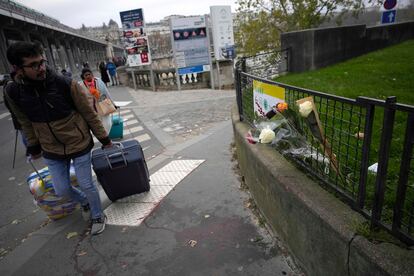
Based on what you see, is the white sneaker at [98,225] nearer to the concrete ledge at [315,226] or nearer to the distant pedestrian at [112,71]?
the concrete ledge at [315,226]

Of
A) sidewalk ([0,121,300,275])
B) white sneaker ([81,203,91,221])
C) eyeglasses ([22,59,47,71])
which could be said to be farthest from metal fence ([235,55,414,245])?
white sneaker ([81,203,91,221])

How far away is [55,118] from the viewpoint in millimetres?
2844

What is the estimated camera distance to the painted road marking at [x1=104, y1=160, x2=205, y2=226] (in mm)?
3461

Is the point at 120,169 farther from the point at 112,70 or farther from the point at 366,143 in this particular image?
the point at 112,70

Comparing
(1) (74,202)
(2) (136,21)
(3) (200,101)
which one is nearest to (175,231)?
(1) (74,202)

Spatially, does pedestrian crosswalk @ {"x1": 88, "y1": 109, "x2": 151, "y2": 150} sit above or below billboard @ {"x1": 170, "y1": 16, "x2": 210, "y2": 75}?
below

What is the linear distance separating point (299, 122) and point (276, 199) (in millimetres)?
743

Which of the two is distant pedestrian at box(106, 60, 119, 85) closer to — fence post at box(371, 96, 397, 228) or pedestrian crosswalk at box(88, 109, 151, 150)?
pedestrian crosswalk at box(88, 109, 151, 150)

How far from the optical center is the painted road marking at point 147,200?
3.46 meters

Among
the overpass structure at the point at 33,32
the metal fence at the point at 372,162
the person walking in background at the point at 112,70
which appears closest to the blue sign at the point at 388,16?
the metal fence at the point at 372,162

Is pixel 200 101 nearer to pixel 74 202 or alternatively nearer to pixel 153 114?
pixel 153 114

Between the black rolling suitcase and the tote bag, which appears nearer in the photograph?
the black rolling suitcase

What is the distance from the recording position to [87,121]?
305 cm

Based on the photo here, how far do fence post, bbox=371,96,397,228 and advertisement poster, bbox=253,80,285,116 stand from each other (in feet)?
4.36
